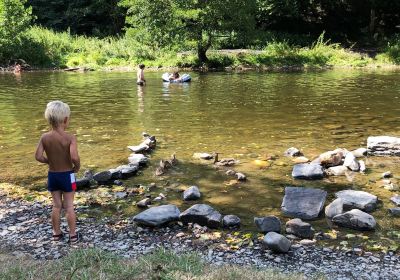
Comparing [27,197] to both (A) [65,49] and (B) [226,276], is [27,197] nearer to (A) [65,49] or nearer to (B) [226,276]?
(B) [226,276]

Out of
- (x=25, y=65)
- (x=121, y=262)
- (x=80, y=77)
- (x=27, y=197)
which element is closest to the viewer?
(x=121, y=262)

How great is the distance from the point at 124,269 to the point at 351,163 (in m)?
5.77

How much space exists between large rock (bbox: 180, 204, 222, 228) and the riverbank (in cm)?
2735

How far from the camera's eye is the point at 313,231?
628cm

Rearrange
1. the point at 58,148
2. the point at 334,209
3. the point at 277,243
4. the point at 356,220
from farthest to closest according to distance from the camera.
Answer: the point at 334,209, the point at 356,220, the point at 58,148, the point at 277,243

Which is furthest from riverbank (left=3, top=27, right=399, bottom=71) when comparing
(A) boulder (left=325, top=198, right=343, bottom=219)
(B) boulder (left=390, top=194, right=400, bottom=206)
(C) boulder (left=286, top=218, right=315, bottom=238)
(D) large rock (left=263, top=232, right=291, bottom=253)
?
(D) large rock (left=263, top=232, right=291, bottom=253)

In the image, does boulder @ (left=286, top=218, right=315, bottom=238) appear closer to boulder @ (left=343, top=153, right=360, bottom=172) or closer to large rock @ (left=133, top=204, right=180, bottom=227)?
large rock @ (left=133, top=204, right=180, bottom=227)

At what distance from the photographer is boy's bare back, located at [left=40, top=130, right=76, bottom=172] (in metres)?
5.81

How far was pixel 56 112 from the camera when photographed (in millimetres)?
5680

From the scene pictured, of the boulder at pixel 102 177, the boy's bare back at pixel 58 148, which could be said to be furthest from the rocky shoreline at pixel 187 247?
the boulder at pixel 102 177

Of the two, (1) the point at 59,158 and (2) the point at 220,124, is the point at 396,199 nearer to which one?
(1) the point at 59,158

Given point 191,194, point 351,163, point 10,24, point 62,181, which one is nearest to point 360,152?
point 351,163

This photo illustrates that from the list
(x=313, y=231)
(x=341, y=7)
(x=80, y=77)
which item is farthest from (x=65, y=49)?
(x=313, y=231)

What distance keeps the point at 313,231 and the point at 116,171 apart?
401cm
